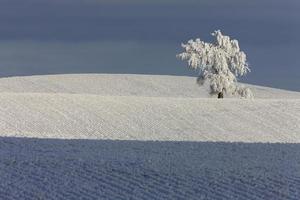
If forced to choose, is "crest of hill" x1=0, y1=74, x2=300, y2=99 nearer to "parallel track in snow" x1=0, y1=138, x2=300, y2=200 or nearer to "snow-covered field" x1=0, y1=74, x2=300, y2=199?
"snow-covered field" x1=0, y1=74, x2=300, y2=199

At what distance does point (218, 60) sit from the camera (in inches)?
2044

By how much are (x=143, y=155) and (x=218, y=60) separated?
1467 inches

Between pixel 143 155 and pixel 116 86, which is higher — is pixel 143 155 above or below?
above

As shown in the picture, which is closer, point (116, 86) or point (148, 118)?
point (148, 118)

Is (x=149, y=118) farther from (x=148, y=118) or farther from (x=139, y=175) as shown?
(x=139, y=175)

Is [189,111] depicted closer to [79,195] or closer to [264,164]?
[264,164]

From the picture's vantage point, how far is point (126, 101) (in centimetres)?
3794

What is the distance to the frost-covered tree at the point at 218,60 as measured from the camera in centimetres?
5209

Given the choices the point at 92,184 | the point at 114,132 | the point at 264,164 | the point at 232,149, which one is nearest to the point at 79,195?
the point at 92,184

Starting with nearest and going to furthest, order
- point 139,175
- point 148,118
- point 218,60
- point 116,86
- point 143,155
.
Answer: point 139,175, point 143,155, point 148,118, point 218,60, point 116,86

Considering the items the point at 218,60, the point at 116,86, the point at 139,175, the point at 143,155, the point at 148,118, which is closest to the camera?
the point at 139,175

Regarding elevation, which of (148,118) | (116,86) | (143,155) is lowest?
(116,86)

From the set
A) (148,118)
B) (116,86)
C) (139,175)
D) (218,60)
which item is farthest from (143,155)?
(116,86)

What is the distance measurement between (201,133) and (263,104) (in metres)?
9.29
